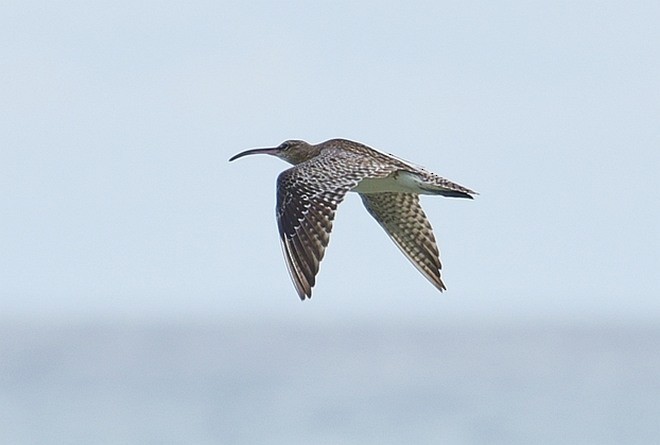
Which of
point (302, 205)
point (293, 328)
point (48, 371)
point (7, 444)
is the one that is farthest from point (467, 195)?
point (293, 328)

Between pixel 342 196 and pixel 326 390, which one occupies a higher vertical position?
pixel 326 390

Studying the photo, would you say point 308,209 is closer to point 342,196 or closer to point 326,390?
point 342,196

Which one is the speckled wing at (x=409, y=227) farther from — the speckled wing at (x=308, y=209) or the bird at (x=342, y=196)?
the speckled wing at (x=308, y=209)

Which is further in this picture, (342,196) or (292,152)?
(292,152)

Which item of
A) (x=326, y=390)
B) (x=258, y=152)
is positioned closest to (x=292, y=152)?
(x=258, y=152)

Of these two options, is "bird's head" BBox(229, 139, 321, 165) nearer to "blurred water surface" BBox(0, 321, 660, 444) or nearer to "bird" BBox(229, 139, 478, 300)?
"bird" BBox(229, 139, 478, 300)

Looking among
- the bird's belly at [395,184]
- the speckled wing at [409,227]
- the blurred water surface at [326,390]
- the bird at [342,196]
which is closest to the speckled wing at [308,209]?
Result: the bird at [342,196]

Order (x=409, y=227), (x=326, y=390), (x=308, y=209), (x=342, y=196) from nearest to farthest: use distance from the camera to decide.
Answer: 1. (x=308, y=209)
2. (x=342, y=196)
3. (x=409, y=227)
4. (x=326, y=390)

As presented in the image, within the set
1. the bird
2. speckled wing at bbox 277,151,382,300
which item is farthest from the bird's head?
speckled wing at bbox 277,151,382,300
